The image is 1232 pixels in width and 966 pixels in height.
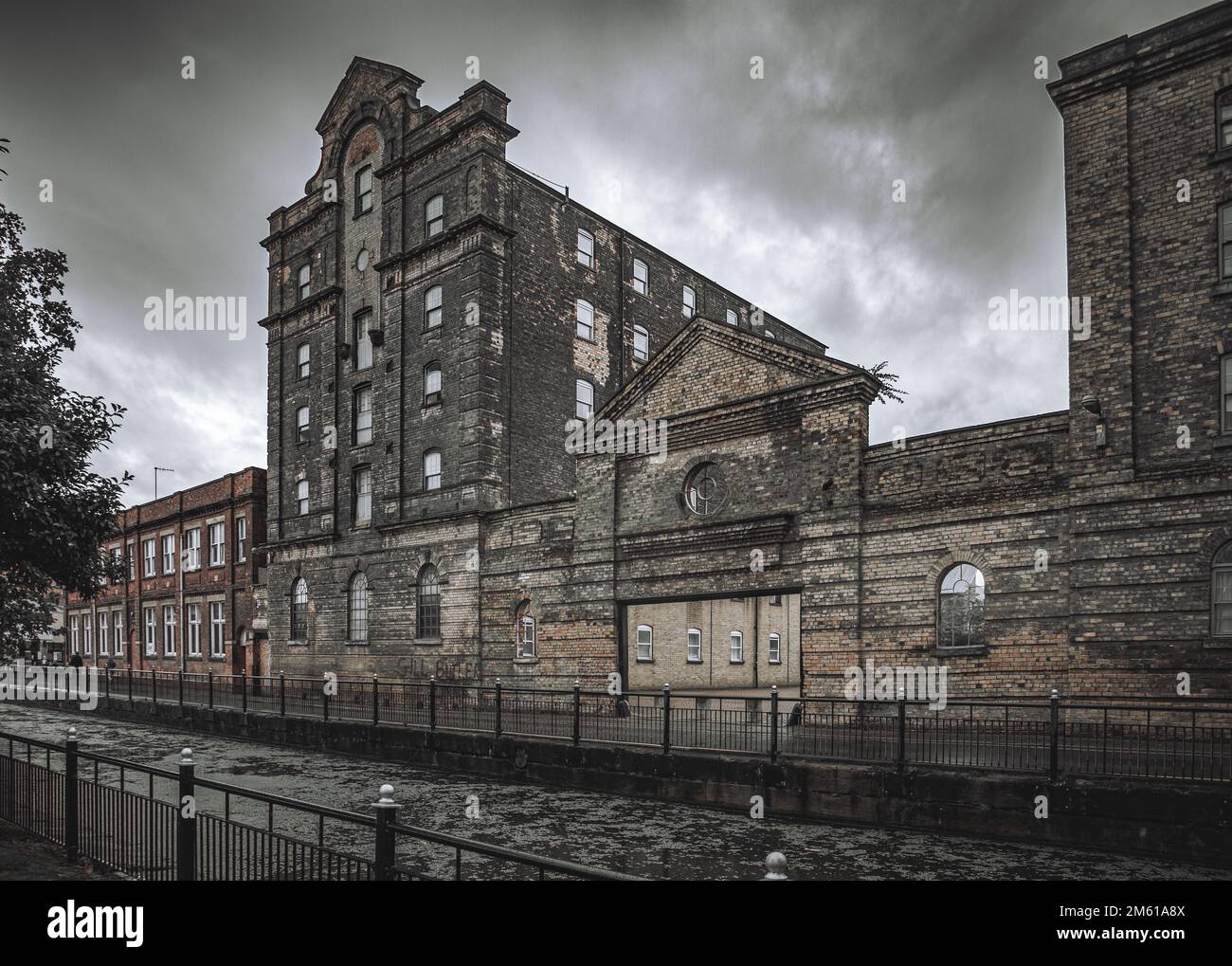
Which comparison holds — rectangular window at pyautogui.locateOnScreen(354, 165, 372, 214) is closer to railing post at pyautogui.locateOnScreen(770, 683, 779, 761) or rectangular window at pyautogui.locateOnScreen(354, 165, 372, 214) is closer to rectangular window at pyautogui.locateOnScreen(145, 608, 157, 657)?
rectangular window at pyautogui.locateOnScreen(145, 608, 157, 657)

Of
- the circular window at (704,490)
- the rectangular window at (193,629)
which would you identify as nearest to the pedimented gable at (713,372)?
the circular window at (704,490)

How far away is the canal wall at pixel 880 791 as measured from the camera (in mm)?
11000

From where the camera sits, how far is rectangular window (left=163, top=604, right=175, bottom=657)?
43500 mm

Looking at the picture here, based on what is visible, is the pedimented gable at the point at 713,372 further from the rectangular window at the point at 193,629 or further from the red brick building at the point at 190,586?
the rectangular window at the point at 193,629

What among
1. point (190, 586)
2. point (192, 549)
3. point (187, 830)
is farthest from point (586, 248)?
point (187, 830)

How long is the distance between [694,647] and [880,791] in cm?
2587

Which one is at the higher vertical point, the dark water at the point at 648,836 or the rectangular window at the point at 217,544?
the rectangular window at the point at 217,544

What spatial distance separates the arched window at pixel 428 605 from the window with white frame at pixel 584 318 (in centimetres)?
947

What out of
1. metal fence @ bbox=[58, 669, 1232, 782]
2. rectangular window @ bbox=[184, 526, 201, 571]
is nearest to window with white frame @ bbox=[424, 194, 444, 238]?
metal fence @ bbox=[58, 669, 1232, 782]

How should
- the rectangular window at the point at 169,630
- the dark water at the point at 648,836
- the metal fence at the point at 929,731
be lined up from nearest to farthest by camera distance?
the dark water at the point at 648,836 < the metal fence at the point at 929,731 < the rectangular window at the point at 169,630

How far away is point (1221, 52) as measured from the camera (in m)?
15.8

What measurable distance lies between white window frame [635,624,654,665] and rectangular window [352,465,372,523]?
11198 millimetres

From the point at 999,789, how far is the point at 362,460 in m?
24.4
